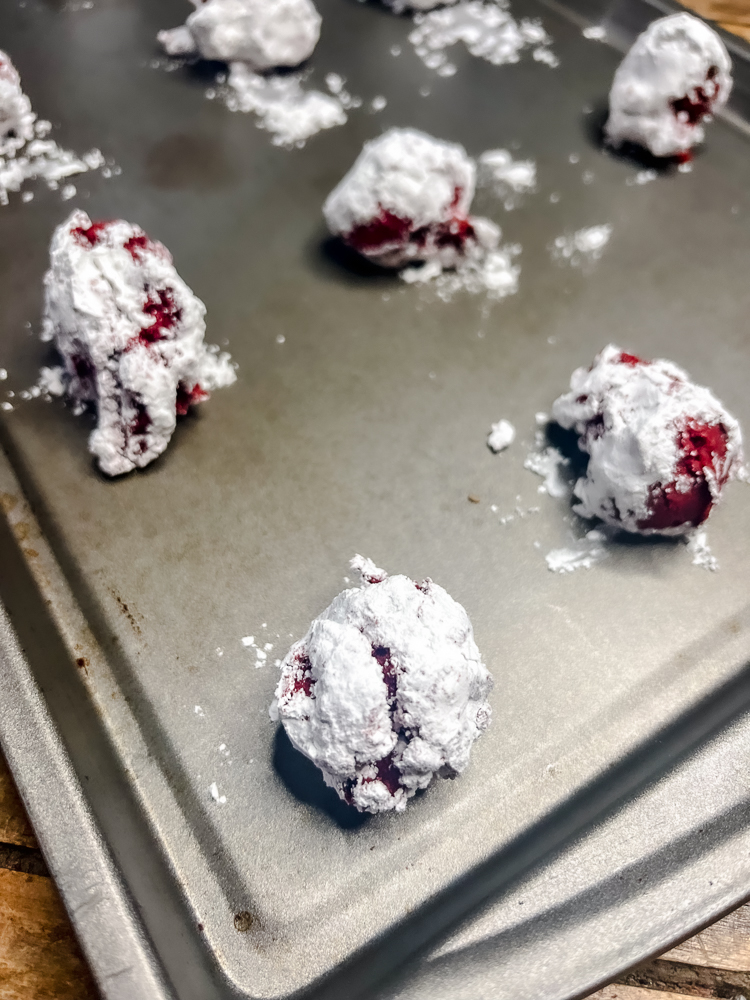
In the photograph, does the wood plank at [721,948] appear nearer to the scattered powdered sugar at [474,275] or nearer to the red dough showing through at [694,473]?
the red dough showing through at [694,473]

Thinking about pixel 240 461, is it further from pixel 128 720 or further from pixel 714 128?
pixel 714 128

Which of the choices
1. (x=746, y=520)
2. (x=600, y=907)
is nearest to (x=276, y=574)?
(x=600, y=907)

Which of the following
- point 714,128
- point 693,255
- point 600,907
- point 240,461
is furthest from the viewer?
point 714,128

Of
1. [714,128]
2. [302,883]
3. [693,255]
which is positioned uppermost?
[714,128]

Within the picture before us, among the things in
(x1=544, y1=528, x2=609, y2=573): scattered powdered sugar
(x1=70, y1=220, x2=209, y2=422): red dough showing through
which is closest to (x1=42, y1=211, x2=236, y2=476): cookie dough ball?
(x1=70, y1=220, x2=209, y2=422): red dough showing through

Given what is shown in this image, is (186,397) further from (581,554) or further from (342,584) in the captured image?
(581,554)

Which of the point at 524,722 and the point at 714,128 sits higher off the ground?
the point at 714,128

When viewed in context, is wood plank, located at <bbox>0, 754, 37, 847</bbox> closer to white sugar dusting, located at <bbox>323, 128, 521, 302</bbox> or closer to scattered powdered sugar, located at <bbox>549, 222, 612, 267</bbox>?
white sugar dusting, located at <bbox>323, 128, 521, 302</bbox>
